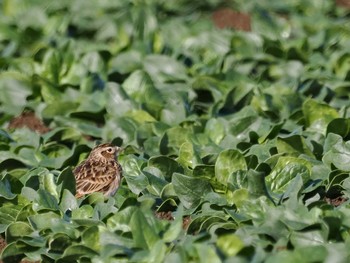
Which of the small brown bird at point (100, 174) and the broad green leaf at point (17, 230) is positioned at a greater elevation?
the broad green leaf at point (17, 230)

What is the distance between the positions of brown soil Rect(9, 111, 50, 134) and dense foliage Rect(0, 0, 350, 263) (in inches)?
3.1

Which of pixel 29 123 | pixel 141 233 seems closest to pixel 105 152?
pixel 29 123

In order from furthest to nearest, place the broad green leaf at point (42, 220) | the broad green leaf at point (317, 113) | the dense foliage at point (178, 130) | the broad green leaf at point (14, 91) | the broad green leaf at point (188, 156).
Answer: the broad green leaf at point (14, 91) < the broad green leaf at point (317, 113) < the broad green leaf at point (188, 156) < the broad green leaf at point (42, 220) < the dense foliage at point (178, 130)

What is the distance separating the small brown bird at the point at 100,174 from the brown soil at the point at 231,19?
245 inches

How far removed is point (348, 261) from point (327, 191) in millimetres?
1995

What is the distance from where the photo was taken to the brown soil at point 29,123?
38.2 feet

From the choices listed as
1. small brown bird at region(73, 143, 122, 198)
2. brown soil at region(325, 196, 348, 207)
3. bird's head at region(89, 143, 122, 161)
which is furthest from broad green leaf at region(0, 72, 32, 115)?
brown soil at region(325, 196, 348, 207)

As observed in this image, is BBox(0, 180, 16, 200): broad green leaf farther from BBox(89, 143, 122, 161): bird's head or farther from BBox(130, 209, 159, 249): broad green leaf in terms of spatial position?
BBox(130, 209, 159, 249): broad green leaf

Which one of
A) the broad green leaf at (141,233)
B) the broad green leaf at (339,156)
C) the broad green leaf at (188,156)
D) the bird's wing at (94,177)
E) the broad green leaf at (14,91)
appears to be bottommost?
the broad green leaf at (14,91)

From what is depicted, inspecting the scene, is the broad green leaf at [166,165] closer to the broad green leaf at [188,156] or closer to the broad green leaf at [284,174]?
the broad green leaf at [188,156]

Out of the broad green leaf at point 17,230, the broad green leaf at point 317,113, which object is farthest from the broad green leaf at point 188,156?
the broad green leaf at point 17,230

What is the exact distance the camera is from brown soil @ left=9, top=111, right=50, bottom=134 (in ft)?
38.2

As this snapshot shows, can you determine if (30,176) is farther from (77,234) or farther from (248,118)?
(248,118)

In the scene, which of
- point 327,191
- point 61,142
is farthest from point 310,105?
point 61,142
